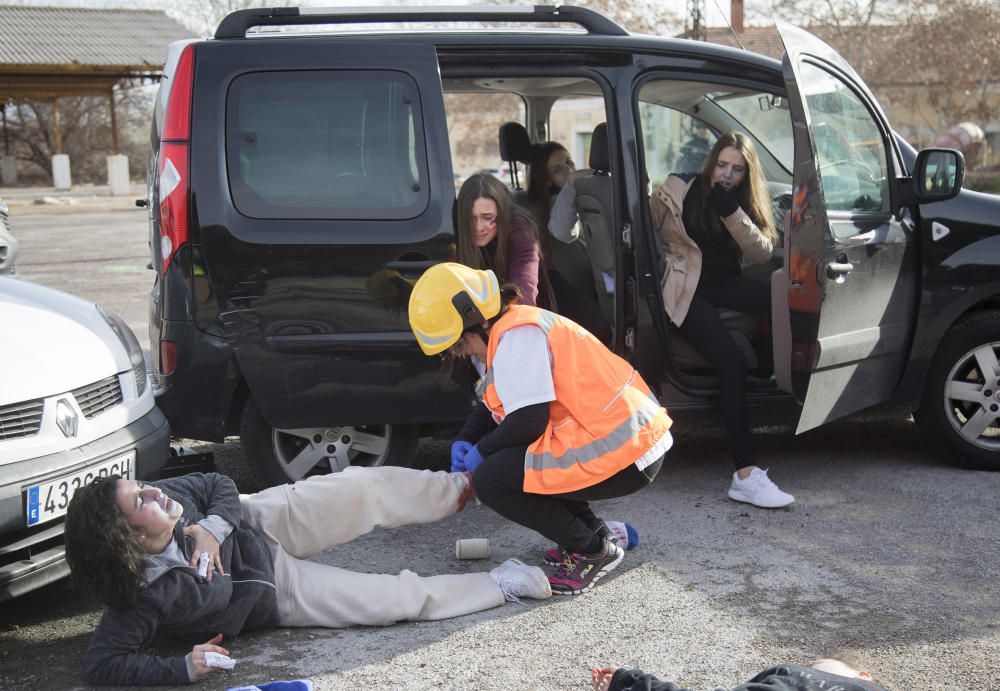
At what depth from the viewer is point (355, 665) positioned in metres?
3.32

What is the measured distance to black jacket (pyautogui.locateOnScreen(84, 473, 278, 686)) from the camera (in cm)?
312

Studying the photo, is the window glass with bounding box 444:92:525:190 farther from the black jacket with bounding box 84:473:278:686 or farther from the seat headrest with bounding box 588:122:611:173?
the black jacket with bounding box 84:473:278:686

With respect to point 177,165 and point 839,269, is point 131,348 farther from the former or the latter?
point 839,269

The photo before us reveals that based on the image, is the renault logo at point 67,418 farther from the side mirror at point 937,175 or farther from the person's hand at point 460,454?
the side mirror at point 937,175

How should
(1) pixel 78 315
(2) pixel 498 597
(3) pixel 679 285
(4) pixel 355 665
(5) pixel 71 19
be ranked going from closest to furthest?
1. (4) pixel 355 665
2. (2) pixel 498 597
3. (1) pixel 78 315
4. (3) pixel 679 285
5. (5) pixel 71 19

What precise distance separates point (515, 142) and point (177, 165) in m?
2.33

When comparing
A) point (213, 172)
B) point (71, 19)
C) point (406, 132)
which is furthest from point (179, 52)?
point (71, 19)

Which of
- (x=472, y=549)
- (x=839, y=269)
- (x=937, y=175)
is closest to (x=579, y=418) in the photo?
(x=472, y=549)

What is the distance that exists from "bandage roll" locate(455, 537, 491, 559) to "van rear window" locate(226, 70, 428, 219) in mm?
1366

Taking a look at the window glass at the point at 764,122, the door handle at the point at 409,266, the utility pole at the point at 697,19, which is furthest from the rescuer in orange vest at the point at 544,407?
the utility pole at the point at 697,19

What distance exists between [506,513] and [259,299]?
1.42 m

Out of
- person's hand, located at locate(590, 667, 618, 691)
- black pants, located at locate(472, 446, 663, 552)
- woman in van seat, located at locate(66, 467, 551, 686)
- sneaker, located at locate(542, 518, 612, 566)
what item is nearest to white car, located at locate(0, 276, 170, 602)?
woman in van seat, located at locate(66, 467, 551, 686)

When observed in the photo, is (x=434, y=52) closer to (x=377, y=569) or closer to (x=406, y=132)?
(x=406, y=132)

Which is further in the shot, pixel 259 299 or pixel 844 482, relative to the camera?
pixel 844 482
